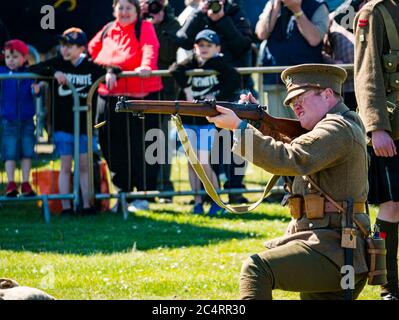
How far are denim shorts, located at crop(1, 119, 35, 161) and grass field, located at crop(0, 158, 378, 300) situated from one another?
61 centimetres

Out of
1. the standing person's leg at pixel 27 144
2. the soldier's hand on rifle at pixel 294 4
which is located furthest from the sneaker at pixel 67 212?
the soldier's hand on rifle at pixel 294 4

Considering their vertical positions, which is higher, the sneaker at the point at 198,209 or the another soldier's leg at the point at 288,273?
the another soldier's leg at the point at 288,273

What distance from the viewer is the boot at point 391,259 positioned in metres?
7.33

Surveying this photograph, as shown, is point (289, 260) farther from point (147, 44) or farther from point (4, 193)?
point (4, 193)

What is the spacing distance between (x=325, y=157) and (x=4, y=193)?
7.05 metres

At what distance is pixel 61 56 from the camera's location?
11.1 metres

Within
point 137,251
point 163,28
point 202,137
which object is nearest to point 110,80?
point 202,137

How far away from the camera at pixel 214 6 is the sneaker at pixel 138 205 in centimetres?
218

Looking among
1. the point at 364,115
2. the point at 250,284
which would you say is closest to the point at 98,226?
the point at 364,115

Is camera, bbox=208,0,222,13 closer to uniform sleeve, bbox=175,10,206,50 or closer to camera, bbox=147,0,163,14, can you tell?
uniform sleeve, bbox=175,10,206,50

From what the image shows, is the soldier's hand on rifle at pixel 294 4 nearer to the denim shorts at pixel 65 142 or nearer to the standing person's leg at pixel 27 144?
the denim shorts at pixel 65 142

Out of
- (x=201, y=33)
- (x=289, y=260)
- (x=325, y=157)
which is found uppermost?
(x=201, y=33)

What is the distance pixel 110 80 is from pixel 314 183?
522 centimetres

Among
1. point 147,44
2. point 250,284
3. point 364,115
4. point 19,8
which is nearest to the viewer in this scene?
point 250,284
